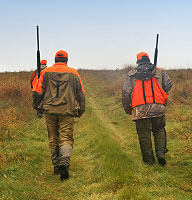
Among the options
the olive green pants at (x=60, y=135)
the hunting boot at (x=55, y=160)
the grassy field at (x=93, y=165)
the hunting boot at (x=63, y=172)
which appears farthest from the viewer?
the hunting boot at (x=55, y=160)

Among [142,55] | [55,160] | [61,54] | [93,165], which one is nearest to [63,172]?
[55,160]

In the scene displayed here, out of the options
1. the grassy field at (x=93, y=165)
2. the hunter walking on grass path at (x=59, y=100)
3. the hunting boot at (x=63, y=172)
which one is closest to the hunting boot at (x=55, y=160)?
the hunter walking on grass path at (x=59, y=100)

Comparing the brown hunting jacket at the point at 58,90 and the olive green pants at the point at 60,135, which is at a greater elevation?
the brown hunting jacket at the point at 58,90

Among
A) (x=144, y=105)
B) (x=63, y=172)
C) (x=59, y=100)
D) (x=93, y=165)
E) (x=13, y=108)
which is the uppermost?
(x=59, y=100)

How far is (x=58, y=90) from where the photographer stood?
4.69 meters

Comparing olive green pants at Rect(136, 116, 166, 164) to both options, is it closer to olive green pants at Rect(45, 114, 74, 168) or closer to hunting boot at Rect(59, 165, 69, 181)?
olive green pants at Rect(45, 114, 74, 168)

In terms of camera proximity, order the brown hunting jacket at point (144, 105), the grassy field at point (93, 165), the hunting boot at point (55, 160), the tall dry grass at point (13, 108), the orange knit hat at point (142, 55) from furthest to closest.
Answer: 1. the tall dry grass at point (13, 108)
2. the orange knit hat at point (142, 55)
3. the brown hunting jacket at point (144, 105)
4. the hunting boot at point (55, 160)
5. the grassy field at point (93, 165)

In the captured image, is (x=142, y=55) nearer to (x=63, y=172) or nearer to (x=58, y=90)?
(x=58, y=90)

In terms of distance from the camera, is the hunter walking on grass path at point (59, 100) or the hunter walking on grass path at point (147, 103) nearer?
the hunter walking on grass path at point (59, 100)

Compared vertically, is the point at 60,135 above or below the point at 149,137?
above

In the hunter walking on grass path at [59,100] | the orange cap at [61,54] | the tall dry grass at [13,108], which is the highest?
the orange cap at [61,54]

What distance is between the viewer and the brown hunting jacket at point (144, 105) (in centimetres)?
514

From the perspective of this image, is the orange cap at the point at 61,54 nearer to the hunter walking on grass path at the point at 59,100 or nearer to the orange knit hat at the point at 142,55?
the hunter walking on grass path at the point at 59,100

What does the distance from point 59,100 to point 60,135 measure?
0.65 meters
